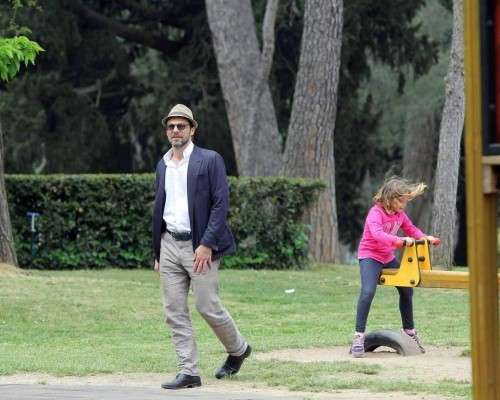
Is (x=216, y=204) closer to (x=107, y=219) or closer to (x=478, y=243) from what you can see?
(x=478, y=243)

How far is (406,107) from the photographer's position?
39.0m

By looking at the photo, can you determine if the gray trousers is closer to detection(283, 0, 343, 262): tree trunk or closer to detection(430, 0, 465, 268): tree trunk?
detection(430, 0, 465, 268): tree trunk

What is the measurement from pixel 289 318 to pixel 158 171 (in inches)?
263

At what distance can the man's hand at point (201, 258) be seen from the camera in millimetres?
10180

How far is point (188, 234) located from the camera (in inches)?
407

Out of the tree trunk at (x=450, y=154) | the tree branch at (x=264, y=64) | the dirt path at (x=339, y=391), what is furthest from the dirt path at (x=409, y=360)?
the tree branch at (x=264, y=64)

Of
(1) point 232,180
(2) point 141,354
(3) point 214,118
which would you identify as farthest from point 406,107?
(2) point 141,354

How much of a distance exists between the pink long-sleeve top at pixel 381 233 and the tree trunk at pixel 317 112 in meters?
15.1

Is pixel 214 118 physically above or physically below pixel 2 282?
above

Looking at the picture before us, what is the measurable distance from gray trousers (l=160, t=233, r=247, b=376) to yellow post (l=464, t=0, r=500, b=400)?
424 centimetres

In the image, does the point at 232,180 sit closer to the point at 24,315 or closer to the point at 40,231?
the point at 40,231

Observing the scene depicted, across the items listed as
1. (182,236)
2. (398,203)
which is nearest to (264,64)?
(398,203)

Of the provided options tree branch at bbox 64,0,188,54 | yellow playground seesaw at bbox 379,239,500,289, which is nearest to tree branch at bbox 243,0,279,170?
tree branch at bbox 64,0,188,54

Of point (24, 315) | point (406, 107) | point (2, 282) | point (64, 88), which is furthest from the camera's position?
point (406, 107)
